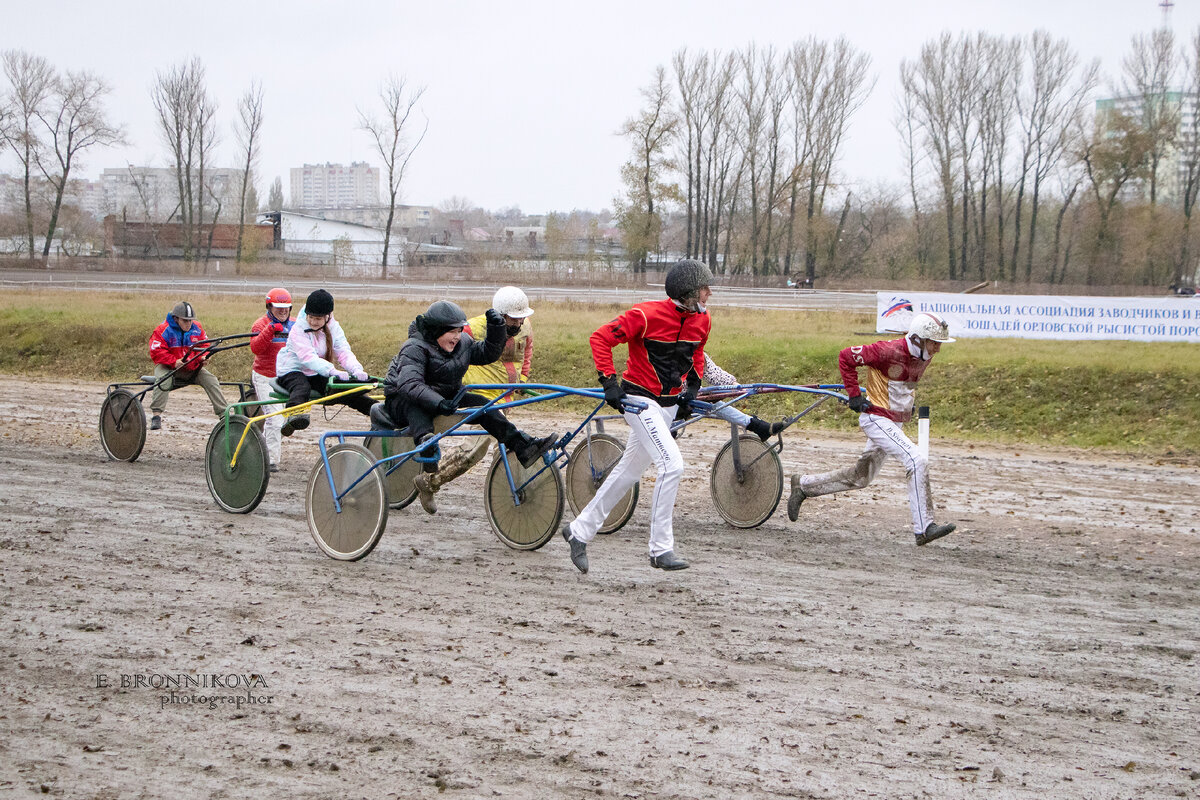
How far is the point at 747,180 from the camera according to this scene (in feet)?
212

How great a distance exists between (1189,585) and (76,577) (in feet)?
24.3

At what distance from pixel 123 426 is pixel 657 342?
720 cm

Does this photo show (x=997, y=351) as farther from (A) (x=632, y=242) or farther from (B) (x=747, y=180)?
(B) (x=747, y=180)

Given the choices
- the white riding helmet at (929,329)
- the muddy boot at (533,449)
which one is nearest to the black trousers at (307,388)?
the muddy boot at (533,449)

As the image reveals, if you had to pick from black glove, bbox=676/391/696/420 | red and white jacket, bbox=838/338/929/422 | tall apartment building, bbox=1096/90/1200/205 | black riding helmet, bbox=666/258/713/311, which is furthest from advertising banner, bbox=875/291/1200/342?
tall apartment building, bbox=1096/90/1200/205

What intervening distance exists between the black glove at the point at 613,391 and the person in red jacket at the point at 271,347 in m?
4.92

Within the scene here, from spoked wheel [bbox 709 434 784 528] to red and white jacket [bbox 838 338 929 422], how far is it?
881 millimetres

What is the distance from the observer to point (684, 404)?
25.9ft

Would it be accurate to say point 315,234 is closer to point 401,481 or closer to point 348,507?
point 401,481

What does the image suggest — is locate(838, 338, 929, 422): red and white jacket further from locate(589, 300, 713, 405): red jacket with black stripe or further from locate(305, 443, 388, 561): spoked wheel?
locate(305, 443, 388, 561): spoked wheel

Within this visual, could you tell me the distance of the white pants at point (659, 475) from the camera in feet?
23.3

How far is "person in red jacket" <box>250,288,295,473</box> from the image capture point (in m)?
10.8

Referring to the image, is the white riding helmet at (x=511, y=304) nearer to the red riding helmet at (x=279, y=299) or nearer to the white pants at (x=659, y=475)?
the white pants at (x=659, y=475)

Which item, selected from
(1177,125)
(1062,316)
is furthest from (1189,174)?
(1062,316)
